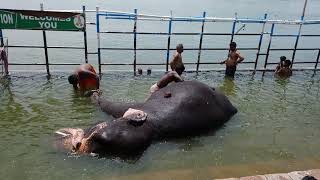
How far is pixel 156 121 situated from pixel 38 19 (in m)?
5.94

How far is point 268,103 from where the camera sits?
10.2 m

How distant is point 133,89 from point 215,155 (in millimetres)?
4715

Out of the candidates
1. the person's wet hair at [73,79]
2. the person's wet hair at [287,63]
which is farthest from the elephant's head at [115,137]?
the person's wet hair at [287,63]

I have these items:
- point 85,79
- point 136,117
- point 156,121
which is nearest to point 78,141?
point 136,117

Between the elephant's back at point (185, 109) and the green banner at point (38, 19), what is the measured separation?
14.8 feet

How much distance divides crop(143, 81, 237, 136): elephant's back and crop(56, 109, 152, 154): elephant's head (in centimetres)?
48

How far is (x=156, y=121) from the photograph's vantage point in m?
7.30

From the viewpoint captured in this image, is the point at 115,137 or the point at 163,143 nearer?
the point at 115,137

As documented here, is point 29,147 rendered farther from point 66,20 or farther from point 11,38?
point 11,38

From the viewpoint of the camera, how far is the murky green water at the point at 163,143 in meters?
6.34

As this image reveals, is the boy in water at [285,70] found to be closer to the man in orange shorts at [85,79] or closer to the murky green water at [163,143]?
the murky green water at [163,143]

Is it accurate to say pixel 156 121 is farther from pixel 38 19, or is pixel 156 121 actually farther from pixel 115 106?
pixel 38 19

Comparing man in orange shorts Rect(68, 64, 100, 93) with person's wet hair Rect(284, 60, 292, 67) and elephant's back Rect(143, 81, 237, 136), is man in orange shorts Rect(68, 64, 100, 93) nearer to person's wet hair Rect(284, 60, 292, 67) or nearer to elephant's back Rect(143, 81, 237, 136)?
elephant's back Rect(143, 81, 237, 136)

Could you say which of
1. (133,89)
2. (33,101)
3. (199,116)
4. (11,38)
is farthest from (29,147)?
(11,38)
